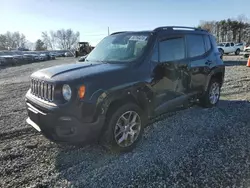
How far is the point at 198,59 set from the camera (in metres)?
5.27

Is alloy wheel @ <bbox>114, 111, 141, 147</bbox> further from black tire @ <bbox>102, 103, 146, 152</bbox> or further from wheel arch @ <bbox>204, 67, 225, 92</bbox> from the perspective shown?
wheel arch @ <bbox>204, 67, 225, 92</bbox>

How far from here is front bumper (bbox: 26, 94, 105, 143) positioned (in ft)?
10.3

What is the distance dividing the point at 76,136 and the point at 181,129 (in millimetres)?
2316

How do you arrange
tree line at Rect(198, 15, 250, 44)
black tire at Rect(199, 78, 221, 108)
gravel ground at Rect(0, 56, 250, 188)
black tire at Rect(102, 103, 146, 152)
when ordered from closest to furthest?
gravel ground at Rect(0, 56, 250, 188) < black tire at Rect(102, 103, 146, 152) < black tire at Rect(199, 78, 221, 108) < tree line at Rect(198, 15, 250, 44)

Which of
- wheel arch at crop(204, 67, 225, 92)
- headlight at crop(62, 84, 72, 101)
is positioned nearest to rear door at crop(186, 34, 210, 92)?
wheel arch at crop(204, 67, 225, 92)

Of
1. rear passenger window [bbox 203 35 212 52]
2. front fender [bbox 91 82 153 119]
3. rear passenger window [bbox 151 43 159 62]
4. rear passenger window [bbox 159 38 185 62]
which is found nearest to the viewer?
front fender [bbox 91 82 153 119]

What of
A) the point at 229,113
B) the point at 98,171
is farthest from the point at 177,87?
the point at 98,171

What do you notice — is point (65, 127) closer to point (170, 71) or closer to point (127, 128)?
point (127, 128)

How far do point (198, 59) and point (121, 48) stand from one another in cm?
191

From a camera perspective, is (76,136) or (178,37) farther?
(178,37)

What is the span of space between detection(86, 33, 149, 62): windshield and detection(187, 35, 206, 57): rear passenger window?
122 cm

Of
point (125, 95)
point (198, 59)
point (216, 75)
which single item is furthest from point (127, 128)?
point (216, 75)

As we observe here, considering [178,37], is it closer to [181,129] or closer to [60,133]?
[181,129]

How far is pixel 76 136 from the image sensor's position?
320 centimetres
